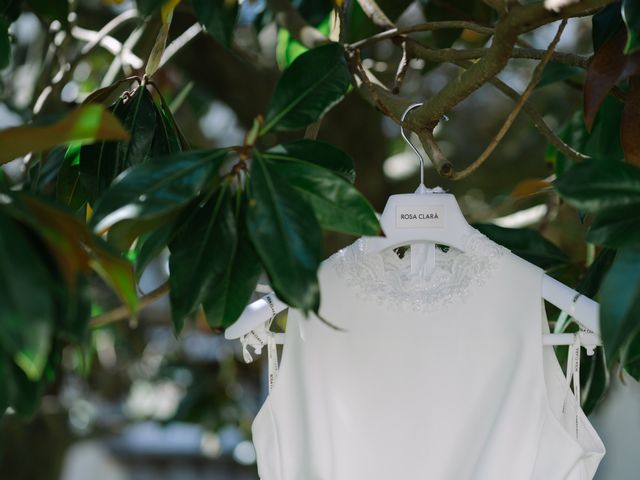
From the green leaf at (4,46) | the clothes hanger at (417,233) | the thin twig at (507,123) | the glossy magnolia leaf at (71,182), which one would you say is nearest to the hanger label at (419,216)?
the clothes hanger at (417,233)

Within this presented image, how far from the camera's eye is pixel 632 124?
1.23 meters

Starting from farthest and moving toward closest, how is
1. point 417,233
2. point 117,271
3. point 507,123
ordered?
point 417,233 < point 507,123 < point 117,271

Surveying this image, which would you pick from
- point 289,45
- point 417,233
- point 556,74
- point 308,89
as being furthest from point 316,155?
point 556,74

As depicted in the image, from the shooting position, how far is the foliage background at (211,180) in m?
0.83

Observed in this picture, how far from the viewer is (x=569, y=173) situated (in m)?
0.92

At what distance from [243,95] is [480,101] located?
1.64 meters

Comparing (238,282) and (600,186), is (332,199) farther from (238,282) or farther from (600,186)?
(600,186)

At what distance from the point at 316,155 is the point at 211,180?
0.47 feet

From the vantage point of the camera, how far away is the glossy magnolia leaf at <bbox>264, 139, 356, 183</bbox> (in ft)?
3.34

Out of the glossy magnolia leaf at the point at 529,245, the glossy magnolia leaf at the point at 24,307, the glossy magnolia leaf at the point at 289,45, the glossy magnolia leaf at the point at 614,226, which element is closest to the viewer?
the glossy magnolia leaf at the point at 24,307

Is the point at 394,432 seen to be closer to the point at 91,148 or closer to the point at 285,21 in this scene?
the point at 91,148

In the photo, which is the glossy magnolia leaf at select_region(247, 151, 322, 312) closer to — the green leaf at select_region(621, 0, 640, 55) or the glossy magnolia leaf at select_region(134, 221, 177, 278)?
the glossy magnolia leaf at select_region(134, 221, 177, 278)

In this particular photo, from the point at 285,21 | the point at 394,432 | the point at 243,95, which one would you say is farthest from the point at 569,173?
the point at 243,95

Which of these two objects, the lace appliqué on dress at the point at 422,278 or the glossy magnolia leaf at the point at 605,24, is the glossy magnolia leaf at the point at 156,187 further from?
the glossy magnolia leaf at the point at 605,24
